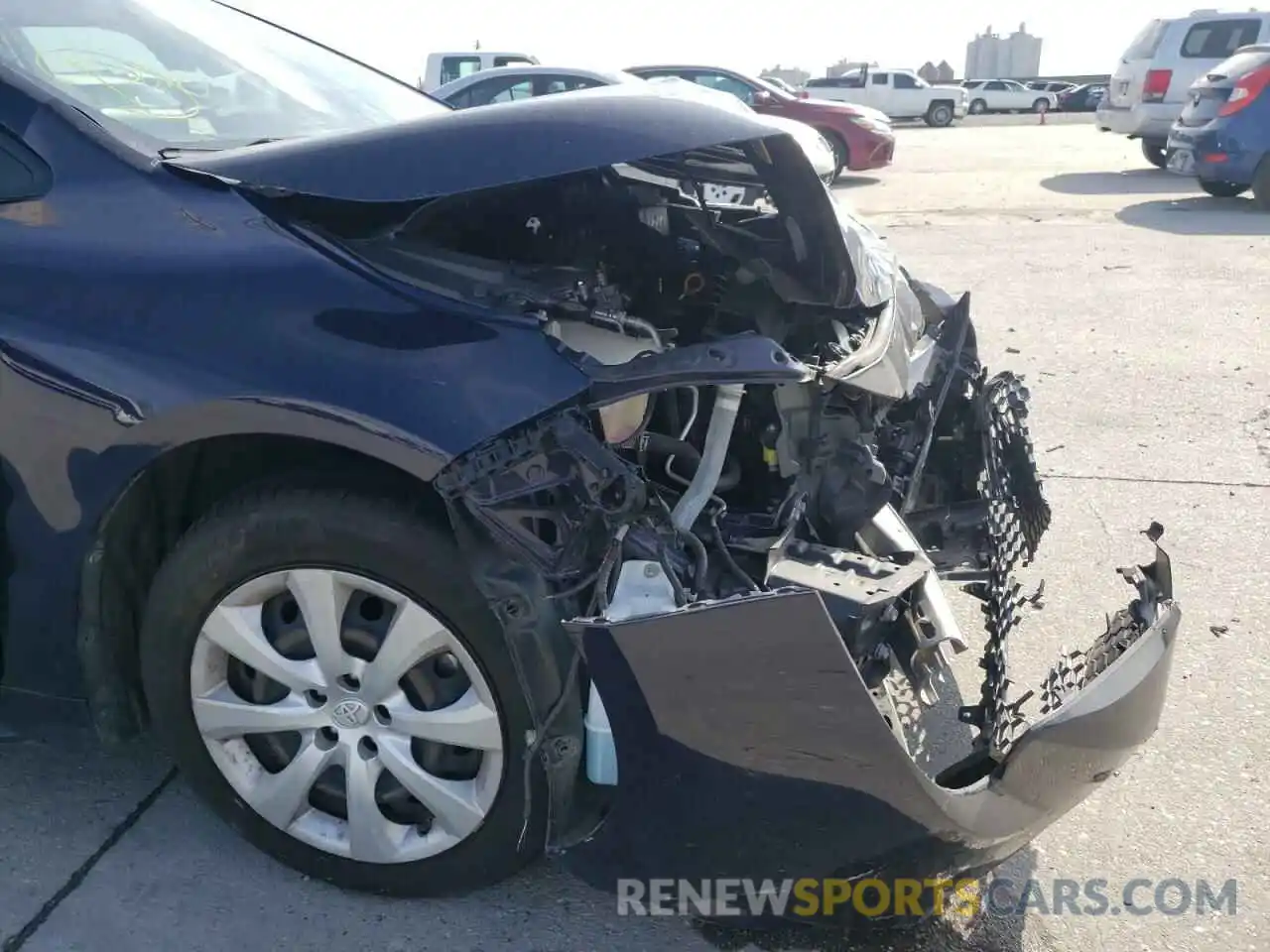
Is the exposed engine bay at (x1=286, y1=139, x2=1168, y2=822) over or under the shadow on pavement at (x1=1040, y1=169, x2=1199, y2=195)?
over

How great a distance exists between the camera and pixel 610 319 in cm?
221

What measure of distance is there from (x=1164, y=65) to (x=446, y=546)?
15.6m

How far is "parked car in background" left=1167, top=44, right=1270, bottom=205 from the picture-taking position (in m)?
11.0

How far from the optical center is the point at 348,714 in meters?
2.15

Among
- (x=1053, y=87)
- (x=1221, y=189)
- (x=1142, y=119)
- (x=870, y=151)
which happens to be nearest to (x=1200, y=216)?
(x=1221, y=189)

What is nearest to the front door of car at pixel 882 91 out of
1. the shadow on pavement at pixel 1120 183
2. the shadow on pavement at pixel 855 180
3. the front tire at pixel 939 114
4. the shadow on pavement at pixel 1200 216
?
the front tire at pixel 939 114

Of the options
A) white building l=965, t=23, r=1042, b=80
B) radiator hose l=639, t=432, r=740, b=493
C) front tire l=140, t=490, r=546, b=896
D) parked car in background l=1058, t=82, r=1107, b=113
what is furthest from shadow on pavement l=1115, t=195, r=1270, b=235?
white building l=965, t=23, r=1042, b=80

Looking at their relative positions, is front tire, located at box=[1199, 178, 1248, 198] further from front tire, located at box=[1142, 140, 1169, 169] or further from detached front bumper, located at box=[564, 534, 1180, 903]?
detached front bumper, located at box=[564, 534, 1180, 903]

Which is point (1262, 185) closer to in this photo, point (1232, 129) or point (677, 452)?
point (1232, 129)

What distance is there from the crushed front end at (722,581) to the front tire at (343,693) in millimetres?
120

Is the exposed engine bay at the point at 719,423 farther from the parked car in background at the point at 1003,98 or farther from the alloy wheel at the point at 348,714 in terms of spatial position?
the parked car in background at the point at 1003,98

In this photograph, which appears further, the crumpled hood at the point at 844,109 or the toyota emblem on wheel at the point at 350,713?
the crumpled hood at the point at 844,109

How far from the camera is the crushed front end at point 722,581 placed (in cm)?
180

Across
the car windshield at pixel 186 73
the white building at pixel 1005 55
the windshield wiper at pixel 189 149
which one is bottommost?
the white building at pixel 1005 55
